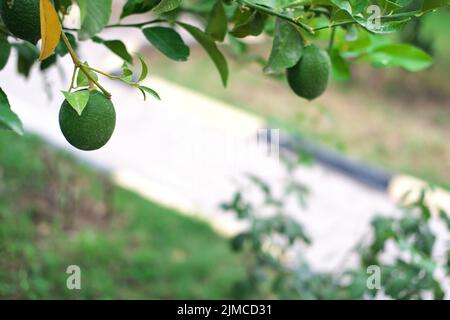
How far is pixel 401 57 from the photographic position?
4.33ft

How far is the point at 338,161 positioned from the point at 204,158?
876mm

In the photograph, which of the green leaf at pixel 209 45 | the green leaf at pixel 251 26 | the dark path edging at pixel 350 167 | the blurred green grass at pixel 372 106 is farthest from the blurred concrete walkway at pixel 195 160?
the green leaf at pixel 251 26

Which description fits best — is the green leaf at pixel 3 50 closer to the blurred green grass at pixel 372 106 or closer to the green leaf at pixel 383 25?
the green leaf at pixel 383 25

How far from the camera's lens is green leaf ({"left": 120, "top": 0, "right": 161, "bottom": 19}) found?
3.49ft

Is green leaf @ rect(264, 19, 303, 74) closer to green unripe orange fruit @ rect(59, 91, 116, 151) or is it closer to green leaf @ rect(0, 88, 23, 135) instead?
green unripe orange fruit @ rect(59, 91, 116, 151)

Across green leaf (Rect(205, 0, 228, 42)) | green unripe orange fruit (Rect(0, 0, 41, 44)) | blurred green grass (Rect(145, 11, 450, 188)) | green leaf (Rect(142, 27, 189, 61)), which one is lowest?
green unripe orange fruit (Rect(0, 0, 41, 44))

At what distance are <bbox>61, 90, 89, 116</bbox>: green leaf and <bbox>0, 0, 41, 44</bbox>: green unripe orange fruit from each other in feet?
0.36

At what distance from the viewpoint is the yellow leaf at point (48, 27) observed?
0.82 m

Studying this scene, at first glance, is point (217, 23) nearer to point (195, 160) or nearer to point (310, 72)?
point (310, 72)

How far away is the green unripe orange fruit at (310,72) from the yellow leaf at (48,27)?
375 mm

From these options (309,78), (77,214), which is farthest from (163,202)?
(309,78)

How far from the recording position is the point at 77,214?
304 centimetres

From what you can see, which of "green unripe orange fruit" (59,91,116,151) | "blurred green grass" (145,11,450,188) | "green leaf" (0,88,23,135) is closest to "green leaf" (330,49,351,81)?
"green unripe orange fruit" (59,91,116,151)
